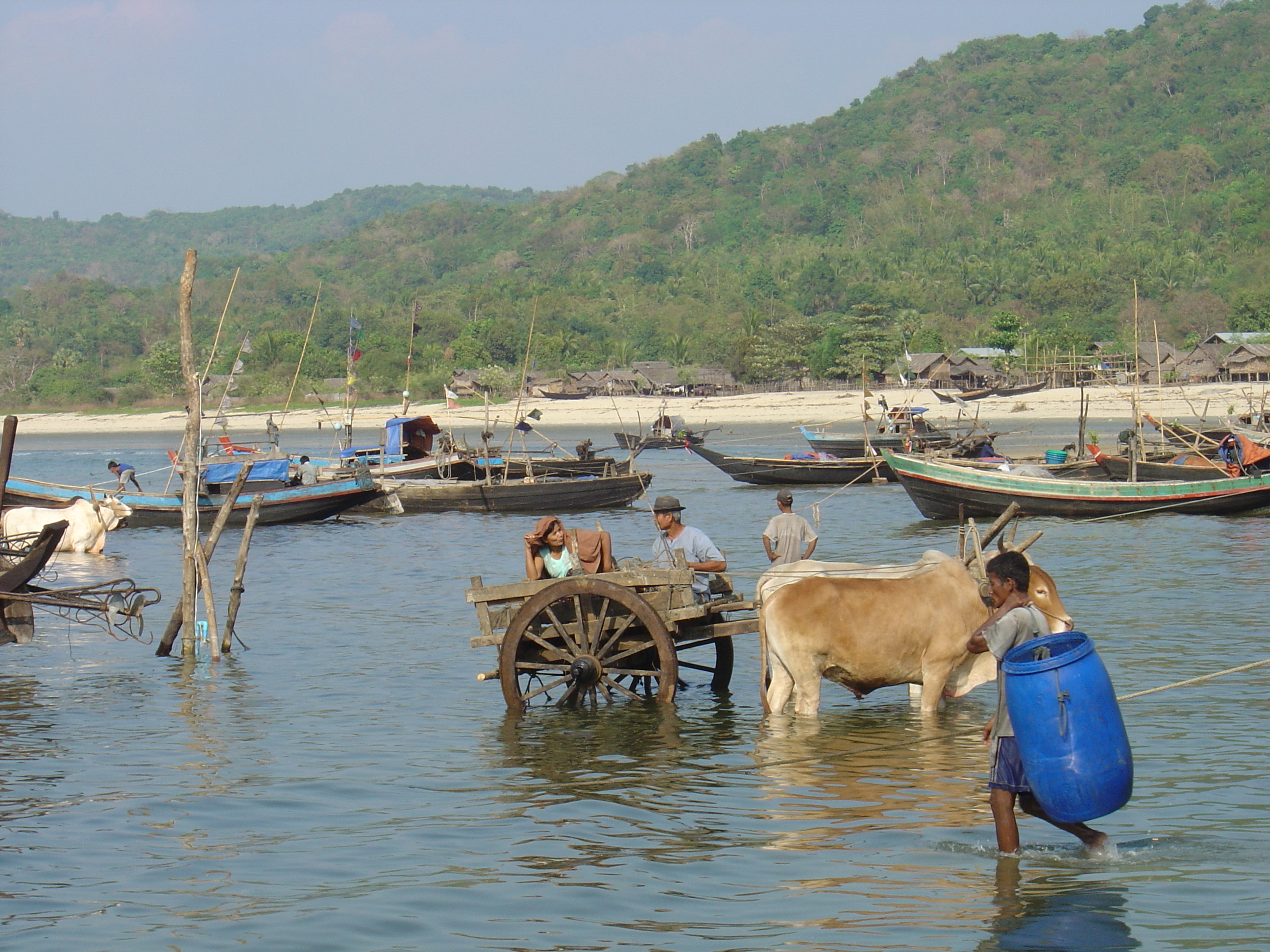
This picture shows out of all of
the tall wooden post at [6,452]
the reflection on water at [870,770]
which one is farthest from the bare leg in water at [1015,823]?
the tall wooden post at [6,452]

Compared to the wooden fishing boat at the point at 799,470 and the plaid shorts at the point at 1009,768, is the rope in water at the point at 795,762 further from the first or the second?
the wooden fishing boat at the point at 799,470

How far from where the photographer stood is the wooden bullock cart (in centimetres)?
985

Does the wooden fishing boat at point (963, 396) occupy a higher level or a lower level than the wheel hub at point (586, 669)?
higher

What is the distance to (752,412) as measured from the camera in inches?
3051

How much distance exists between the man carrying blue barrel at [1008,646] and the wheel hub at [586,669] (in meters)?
3.92

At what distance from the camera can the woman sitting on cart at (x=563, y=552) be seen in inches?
401

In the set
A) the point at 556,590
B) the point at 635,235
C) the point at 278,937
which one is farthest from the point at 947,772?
the point at 635,235

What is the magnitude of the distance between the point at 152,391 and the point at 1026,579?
107866 millimetres

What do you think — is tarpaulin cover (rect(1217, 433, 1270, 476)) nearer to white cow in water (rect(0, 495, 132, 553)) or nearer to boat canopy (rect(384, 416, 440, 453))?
boat canopy (rect(384, 416, 440, 453))

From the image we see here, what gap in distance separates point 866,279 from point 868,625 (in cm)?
13599

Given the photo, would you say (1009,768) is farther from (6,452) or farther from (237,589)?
(6,452)

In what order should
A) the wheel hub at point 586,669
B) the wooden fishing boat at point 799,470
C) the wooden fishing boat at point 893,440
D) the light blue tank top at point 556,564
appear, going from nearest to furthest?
1. the wheel hub at point 586,669
2. the light blue tank top at point 556,564
3. the wooden fishing boat at point 799,470
4. the wooden fishing boat at point 893,440

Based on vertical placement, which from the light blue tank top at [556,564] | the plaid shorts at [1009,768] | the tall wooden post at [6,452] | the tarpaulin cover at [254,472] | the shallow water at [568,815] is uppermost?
the tall wooden post at [6,452]

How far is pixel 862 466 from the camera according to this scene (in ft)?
114
